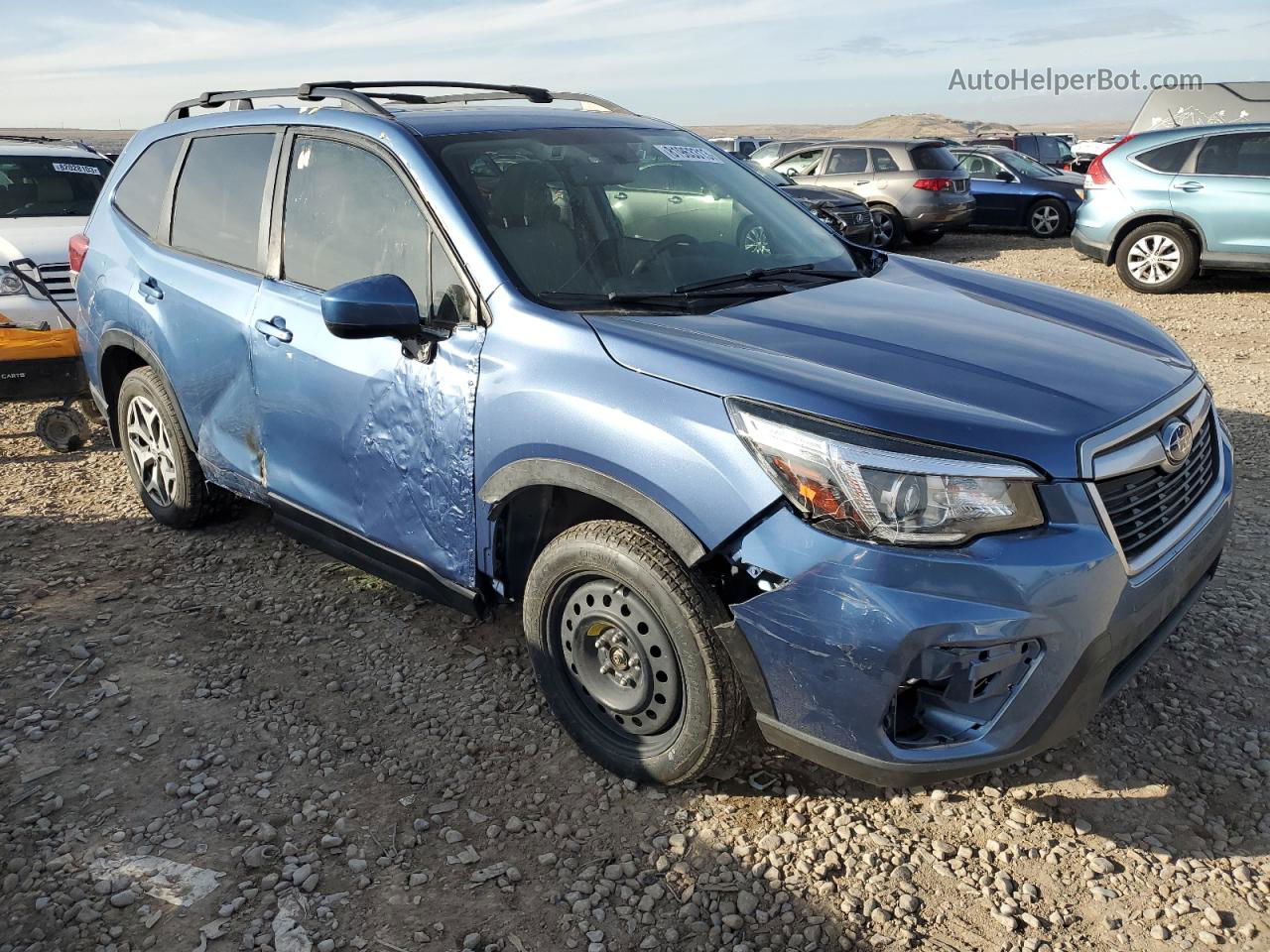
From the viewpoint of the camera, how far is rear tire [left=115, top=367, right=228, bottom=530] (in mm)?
4414

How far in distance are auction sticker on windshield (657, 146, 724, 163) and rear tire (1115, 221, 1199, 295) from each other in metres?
7.86

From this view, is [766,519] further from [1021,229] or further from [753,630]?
[1021,229]

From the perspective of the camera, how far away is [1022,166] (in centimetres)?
1617

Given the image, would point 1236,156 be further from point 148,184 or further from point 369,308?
point 369,308

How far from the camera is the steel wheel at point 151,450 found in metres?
4.59

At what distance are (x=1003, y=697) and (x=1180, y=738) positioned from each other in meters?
1.12

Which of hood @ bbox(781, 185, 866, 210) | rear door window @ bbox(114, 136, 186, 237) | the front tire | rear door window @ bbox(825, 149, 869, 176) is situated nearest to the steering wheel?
the front tire

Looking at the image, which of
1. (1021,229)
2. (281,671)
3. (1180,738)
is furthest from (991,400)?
(1021,229)

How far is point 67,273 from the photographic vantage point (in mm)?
6449

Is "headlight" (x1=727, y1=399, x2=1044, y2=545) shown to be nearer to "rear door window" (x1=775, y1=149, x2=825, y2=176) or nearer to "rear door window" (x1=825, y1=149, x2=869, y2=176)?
"rear door window" (x1=825, y1=149, x2=869, y2=176)

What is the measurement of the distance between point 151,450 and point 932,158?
12.2 metres

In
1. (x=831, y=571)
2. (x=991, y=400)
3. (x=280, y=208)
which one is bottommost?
(x=831, y=571)

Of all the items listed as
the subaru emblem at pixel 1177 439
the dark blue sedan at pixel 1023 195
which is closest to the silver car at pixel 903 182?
the dark blue sedan at pixel 1023 195

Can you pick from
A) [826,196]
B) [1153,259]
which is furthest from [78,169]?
[1153,259]
